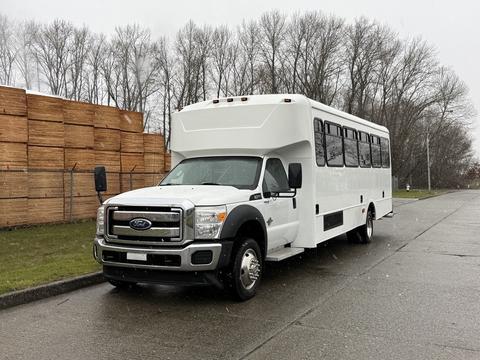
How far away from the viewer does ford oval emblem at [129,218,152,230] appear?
20.4 feet

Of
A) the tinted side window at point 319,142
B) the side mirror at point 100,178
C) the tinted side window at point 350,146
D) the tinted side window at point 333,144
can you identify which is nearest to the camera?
the side mirror at point 100,178

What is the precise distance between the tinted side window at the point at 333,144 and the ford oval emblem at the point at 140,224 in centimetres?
439

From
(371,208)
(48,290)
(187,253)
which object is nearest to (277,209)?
(187,253)

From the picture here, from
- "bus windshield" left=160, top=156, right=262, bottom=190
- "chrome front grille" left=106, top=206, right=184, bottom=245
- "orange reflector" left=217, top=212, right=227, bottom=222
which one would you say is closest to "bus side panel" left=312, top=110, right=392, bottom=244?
"bus windshield" left=160, top=156, right=262, bottom=190

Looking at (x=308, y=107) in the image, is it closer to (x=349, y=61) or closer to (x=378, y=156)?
(x=378, y=156)

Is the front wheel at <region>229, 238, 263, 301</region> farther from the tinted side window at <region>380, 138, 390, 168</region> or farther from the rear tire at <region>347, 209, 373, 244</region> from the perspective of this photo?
the tinted side window at <region>380, 138, 390, 168</region>

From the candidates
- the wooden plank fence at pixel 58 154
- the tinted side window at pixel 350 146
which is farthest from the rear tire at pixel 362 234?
the wooden plank fence at pixel 58 154

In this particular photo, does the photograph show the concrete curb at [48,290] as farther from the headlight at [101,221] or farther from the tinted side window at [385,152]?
the tinted side window at [385,152]

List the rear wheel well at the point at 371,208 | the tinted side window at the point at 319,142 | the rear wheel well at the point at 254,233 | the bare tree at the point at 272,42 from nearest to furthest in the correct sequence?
the rear wheel well at the point at 254,233
the tinted side window at the point at 319,142
the rear wheel well at the point at 371,208
the bare tree at the point at 272,42

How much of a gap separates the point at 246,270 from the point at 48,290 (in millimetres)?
2894

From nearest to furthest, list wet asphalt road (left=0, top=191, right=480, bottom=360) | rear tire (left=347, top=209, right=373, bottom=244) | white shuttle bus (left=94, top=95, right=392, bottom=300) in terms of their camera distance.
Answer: wet asphalt road (left=0, top=191, right=480, bottom=360)
white shuttle bus (left=94, top=95, right=392, bottom=300)
rear tire (left=347, top=209, right=373, bottom=244)

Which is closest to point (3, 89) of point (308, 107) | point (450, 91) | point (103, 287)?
point (103, 287)

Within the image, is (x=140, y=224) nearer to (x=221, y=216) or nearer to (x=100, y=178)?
(x=221, y=216)

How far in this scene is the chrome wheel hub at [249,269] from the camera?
21.7 feet
